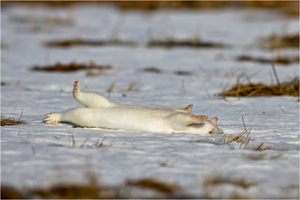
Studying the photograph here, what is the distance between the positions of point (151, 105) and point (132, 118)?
182 centimetres

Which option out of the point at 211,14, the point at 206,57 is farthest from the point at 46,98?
the point at 211,14

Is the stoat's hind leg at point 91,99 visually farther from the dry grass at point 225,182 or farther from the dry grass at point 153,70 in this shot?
the dry grass at point 153,70

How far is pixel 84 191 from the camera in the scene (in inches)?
129

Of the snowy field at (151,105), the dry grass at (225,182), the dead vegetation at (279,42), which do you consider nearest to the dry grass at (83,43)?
the snowy field at (151,105)

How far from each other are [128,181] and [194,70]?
21.8 ft

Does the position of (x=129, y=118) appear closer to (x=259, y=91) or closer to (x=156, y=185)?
(x=156, y=185)

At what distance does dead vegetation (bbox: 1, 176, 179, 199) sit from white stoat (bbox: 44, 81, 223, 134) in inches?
55.7

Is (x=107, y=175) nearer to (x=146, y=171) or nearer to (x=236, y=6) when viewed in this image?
(x=146, y=171)

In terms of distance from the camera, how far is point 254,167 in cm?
395

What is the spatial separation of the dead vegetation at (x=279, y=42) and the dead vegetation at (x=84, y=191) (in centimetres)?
943

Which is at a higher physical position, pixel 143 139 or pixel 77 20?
pixel 143 139

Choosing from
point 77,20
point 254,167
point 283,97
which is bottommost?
point 77,20

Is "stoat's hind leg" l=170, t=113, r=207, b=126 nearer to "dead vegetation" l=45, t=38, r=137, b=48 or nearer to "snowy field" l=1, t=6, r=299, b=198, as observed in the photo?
"snowy field" l=1, t=6, r=299, b=198

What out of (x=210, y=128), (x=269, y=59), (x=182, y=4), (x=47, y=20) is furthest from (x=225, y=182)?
(x=182, y=4)
